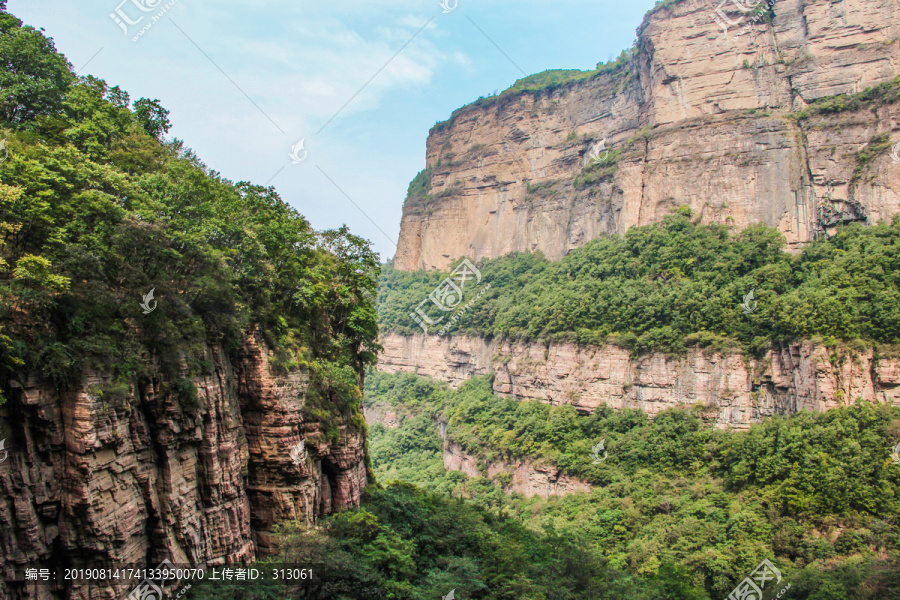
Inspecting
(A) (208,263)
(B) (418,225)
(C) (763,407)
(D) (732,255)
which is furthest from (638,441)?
(B) (418,225)

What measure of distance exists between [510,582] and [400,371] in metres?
51.3

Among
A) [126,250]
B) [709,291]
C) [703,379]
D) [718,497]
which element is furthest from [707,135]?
[126,250]

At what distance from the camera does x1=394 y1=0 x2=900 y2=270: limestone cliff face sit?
4038 centimetres

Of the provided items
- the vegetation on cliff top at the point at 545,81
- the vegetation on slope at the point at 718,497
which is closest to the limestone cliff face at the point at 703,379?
the vegetation on slope at the point at 718,497

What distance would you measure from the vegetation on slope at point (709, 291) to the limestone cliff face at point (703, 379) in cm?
101

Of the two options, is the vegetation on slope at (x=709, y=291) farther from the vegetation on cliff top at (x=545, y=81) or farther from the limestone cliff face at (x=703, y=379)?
the vegetation on cliff top at (x=545, y=81)

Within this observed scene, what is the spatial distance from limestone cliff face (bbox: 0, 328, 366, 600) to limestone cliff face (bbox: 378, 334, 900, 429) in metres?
26.7

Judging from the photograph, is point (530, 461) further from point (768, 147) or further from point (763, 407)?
point (768, 147)

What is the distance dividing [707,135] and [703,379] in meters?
22.3

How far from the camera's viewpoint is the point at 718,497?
29.3 metres

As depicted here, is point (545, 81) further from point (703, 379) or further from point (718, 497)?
point (718, 497)

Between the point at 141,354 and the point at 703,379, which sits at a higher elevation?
the point at 141,354

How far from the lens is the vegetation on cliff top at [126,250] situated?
35.9 ft

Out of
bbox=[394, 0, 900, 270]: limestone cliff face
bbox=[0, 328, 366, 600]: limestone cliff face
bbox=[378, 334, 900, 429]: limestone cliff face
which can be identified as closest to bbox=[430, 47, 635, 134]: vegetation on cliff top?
bbox=[394, 0, 900, 270]: limestone cliff face
